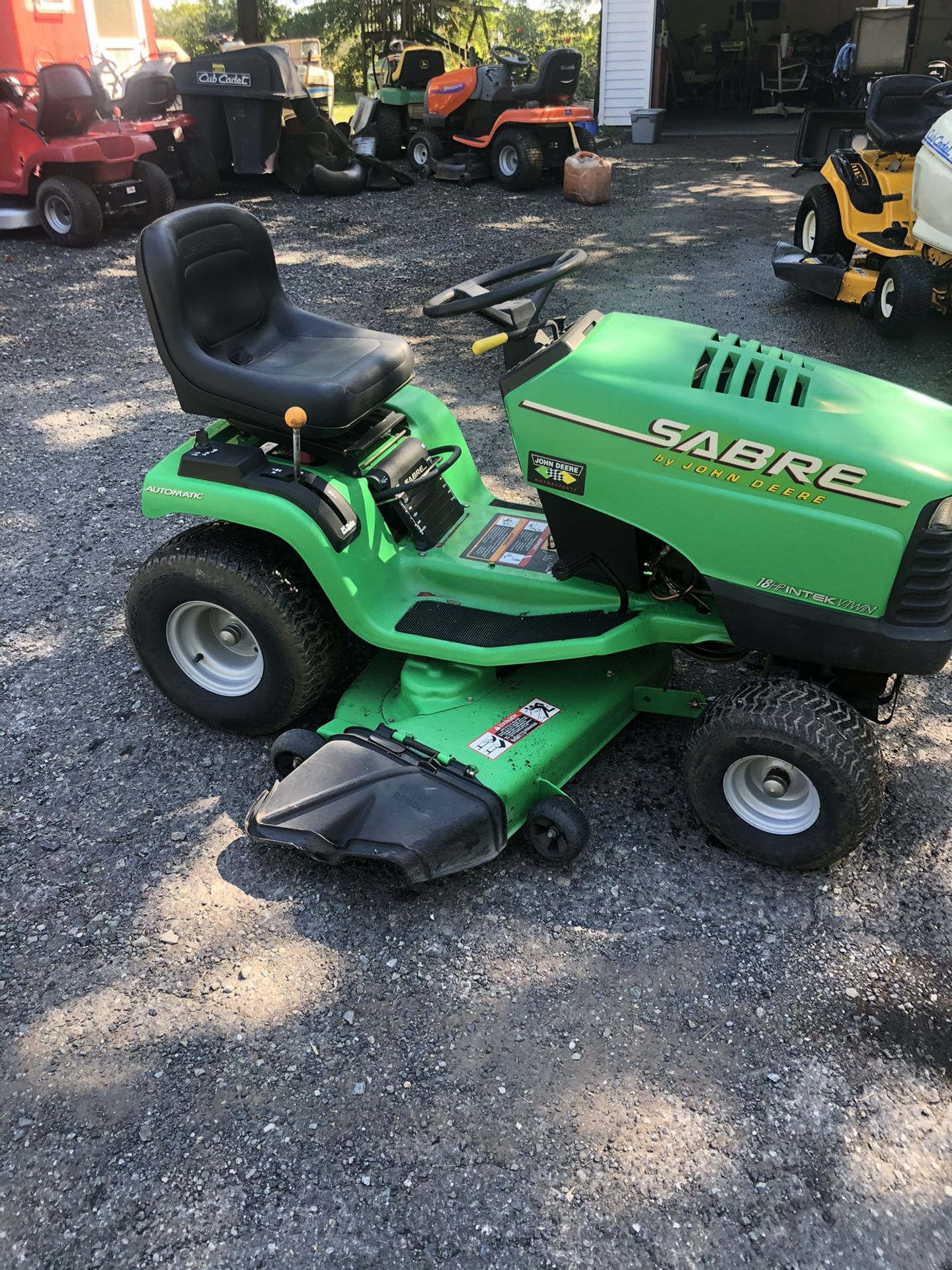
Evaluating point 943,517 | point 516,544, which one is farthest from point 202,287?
point 943,517

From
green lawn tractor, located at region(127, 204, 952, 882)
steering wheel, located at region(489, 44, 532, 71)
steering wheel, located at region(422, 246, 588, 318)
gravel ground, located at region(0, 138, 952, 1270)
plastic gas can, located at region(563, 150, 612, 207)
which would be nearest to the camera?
gravel ground, located at region(0, 138, 952, 1270)

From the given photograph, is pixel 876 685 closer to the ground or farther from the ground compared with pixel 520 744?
farther from the ground

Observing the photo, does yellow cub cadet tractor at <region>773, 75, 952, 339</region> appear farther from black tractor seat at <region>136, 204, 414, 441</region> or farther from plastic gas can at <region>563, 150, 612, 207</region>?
black tractor seat at <region>136, 204, 414, 441</region>

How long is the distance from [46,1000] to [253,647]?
3.87 feet

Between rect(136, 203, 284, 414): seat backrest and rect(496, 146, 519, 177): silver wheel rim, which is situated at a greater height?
rect(136, 203, 284, 414): seat backrest

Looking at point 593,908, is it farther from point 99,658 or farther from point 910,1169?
point 99,658

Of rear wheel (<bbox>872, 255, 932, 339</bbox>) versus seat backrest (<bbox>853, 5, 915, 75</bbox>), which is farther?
seat backrest (<bbox>853, 5, 915, 75</bbox>)

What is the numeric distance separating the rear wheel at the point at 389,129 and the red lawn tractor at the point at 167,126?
9.49 feet

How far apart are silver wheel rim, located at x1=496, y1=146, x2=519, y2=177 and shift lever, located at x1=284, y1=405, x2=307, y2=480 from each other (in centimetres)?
905

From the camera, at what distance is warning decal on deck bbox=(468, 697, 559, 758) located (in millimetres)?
2672

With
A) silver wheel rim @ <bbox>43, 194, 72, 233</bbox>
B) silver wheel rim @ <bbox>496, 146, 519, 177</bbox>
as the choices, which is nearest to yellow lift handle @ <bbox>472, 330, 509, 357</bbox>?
silver wheel rim @ <bbox>43, 194, 72, 233</bbox>

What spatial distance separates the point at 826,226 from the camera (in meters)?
7.20

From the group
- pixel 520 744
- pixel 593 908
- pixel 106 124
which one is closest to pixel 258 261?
pixel 520 744

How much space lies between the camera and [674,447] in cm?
243
